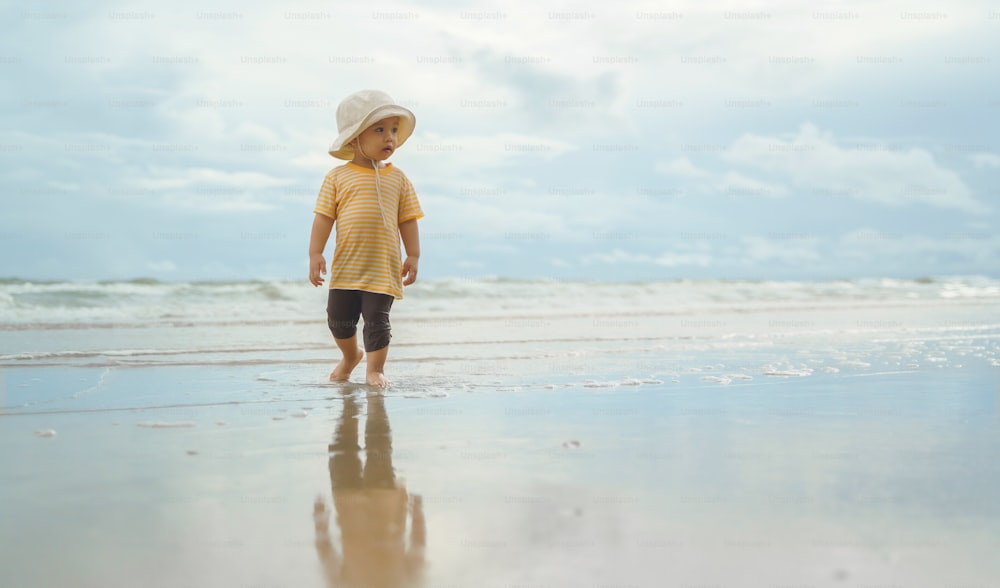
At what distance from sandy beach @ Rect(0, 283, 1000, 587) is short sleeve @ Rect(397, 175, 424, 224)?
0.91 metres

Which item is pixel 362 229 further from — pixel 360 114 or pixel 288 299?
pixel 288 299

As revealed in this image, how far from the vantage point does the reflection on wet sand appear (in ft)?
5.20

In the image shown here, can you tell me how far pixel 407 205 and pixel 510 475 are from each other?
262 cm

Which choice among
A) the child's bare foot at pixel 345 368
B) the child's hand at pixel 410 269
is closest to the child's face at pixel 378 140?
the child's hand at pixel 410 269

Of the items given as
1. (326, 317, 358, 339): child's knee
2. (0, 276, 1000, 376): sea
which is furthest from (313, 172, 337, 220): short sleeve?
(0, 276, 1000, 376): sea

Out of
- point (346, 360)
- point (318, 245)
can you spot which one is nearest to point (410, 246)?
point (318, 245)

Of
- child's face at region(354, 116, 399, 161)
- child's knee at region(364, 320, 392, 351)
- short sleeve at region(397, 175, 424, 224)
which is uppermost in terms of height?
child's face at region(354, 116, 399, 161)

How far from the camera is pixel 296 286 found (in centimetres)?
1673

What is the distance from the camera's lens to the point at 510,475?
2.28 meters

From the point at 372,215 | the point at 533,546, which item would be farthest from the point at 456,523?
the point at 372,215

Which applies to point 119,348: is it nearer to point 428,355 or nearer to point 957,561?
point 428,355

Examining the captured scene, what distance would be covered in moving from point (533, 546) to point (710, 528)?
0.40 metres

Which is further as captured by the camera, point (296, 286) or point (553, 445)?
point (296, 286)

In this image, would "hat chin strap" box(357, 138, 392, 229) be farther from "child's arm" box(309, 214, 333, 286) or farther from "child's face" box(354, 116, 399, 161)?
"child's arm" box(309, 214, 333, 286)
